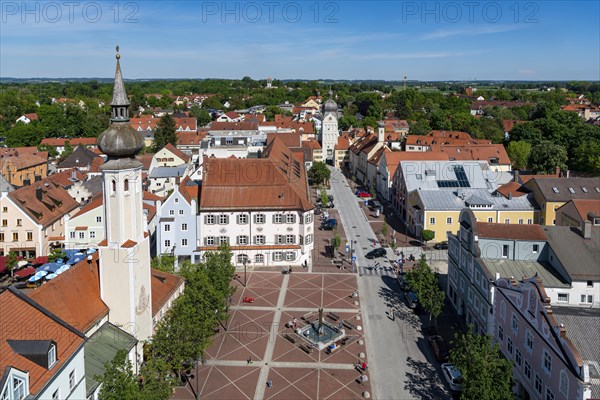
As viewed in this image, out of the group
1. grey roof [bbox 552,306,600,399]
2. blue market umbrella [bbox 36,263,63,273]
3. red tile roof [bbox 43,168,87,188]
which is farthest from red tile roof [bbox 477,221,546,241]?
red tile roof [bbox 43,168,87,188]

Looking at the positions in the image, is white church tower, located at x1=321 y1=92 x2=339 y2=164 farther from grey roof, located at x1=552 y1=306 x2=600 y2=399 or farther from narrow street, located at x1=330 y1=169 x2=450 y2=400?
grey roof, located at x1=552 y1=306 x2=600 y2=399

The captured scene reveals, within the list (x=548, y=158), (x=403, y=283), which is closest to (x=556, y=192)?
(x=403, y=283)

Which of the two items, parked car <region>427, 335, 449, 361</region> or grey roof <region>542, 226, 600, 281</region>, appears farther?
parked car <region>427, 335, 449, 361</region>

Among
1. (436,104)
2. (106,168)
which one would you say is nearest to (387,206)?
(106,168)

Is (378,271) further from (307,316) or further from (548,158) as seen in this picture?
(548,158)

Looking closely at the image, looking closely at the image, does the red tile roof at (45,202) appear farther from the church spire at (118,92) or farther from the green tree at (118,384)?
the green tree at (118,384)
